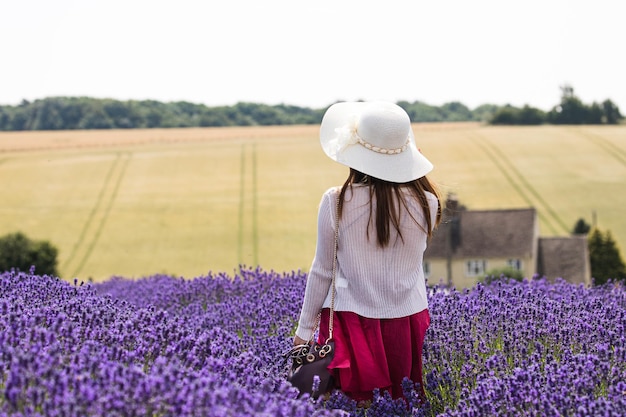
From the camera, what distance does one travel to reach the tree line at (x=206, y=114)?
83375mm

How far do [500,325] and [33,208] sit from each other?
47.1 metres

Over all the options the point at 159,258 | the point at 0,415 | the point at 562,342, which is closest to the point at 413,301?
the point at 562,342

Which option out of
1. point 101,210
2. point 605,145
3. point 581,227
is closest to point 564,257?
point 581,227

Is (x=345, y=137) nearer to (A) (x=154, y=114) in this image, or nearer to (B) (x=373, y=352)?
(B) (x=373, y=352)

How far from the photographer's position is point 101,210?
48.1m

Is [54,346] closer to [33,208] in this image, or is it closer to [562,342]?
[562,342]

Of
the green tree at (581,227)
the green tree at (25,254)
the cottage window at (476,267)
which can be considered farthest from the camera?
the green tree at (581,227)

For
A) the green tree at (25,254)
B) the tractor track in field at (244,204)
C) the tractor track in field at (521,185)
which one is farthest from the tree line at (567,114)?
the green tree at (25,254)

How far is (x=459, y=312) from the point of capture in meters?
4.66

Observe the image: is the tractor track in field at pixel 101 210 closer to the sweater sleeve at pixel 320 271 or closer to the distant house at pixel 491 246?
the distant house at pixel 491 246

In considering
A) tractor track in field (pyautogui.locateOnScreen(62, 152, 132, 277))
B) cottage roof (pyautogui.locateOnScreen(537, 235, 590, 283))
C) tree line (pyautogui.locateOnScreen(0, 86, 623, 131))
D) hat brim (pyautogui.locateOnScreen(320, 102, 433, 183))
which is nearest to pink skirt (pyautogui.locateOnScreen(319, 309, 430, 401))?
hat brim (pyautogui.locateOnScreen(320, 102, 433, 183))

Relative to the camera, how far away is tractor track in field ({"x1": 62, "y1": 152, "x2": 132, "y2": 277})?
41.8 metres

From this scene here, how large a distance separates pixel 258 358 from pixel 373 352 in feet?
1.98

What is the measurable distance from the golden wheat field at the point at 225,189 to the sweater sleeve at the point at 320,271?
111 ft
